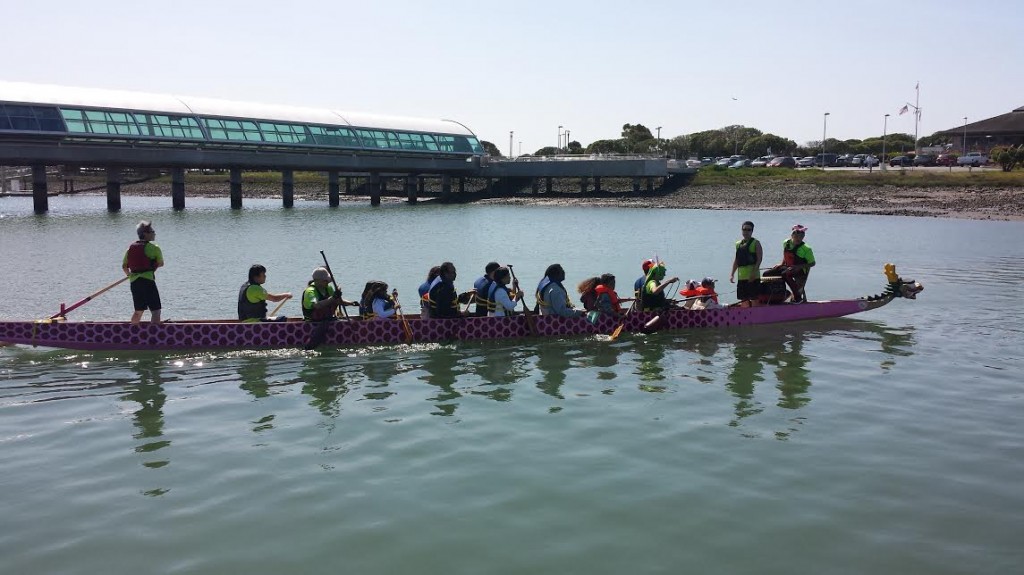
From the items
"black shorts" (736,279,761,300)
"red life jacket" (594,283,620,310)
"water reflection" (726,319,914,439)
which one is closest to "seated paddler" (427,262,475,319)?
"red life jacket" (594,283,620,310)

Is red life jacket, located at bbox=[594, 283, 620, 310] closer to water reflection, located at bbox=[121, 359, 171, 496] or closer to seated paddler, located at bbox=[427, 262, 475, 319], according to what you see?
seated paddler, located at bbox=[427, 262, 475, 319]

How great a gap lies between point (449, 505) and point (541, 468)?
1356mm

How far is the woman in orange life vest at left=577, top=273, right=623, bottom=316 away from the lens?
16.4 metres

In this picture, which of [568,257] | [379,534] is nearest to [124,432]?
[379,534]

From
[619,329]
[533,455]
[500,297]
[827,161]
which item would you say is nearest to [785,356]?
[619,329]

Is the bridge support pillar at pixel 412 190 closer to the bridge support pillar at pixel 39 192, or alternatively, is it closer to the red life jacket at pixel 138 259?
the bridge support pillar at pixel 39 192

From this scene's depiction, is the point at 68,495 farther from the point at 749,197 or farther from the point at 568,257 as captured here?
the point at 749,197

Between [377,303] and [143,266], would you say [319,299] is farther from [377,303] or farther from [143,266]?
[143,266]

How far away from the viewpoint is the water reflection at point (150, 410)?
31.1ft

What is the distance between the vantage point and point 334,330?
1480 centimetres

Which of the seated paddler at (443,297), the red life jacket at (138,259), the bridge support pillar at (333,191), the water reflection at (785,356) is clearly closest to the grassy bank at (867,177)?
the bridge support pillar at (333,191)

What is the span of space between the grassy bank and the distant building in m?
24.3

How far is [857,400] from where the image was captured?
12.1m

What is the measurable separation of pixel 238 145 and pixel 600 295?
174 feet
